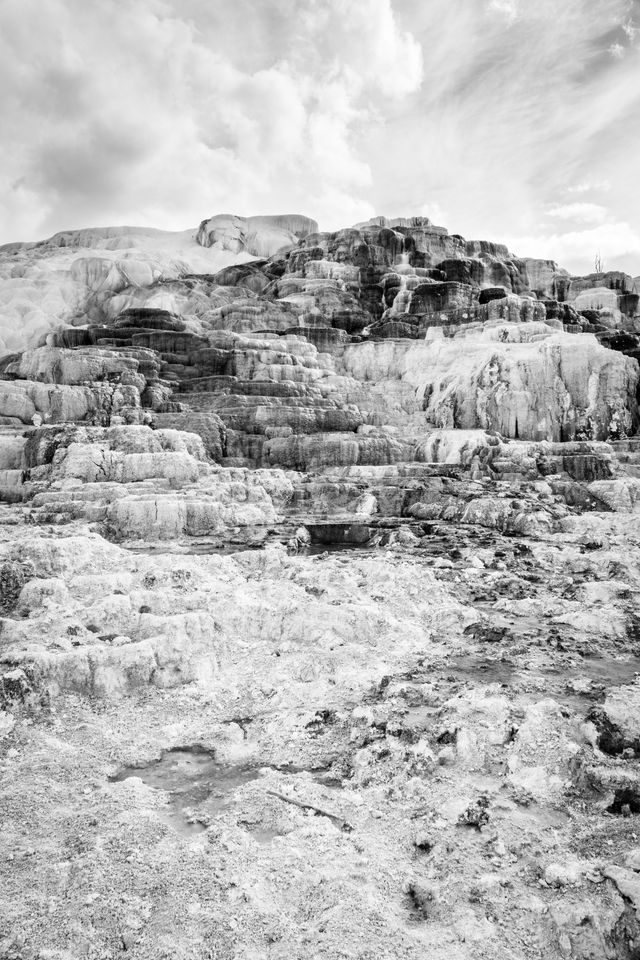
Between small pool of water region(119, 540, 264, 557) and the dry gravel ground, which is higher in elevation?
small pool of water region(119, 540, 264, 557)

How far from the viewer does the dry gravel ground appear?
111 inches

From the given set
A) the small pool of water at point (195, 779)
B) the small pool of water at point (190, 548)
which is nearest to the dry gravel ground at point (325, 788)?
the small pool of water at point (195, 779)

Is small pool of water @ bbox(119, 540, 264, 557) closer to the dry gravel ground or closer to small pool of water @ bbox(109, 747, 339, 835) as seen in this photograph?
the dry gravel ground

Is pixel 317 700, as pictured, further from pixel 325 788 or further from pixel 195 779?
pixel 195 779

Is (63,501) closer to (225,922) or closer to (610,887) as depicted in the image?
(225,922)

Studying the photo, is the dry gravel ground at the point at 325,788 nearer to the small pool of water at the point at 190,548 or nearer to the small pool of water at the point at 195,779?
the small pool of water at the point at 195,779

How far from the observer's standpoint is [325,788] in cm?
399

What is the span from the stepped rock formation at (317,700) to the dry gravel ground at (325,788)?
0.06 feet

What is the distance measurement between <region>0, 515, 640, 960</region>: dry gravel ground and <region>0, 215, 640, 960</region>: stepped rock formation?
19mm

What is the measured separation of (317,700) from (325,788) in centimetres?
129

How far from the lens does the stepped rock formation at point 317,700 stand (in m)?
2.92

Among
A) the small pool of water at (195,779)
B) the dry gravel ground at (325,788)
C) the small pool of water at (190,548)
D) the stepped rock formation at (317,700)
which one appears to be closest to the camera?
the dry gravel ground at (325,788)

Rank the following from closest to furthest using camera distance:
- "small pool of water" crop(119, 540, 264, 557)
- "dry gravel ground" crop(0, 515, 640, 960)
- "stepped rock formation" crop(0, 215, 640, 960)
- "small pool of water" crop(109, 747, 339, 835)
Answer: "dry gravel ground" crop(0, 515, 640, 960)
"stepped rock formation" crop(0, 215, 640, 960)
"small pool of water" crop(109, 747, 339, 835)
"small pool of water" crop(119, 540, 264, 557)

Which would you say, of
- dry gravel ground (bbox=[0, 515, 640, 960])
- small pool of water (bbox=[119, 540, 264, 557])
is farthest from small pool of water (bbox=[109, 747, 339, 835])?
small pool of water (bbox=[119, 540, 264, 557])
